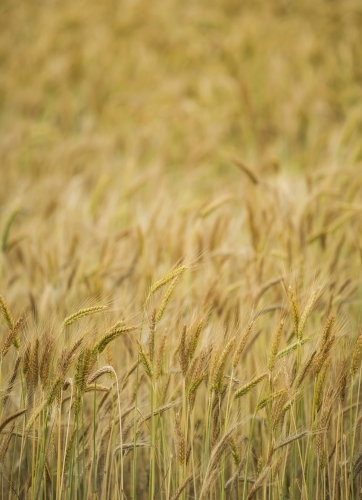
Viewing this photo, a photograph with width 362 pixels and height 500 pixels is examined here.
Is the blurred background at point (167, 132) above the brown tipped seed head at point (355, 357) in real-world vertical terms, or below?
above

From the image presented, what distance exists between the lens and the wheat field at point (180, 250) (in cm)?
100

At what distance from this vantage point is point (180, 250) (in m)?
1.81

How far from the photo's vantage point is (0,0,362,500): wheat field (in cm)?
100

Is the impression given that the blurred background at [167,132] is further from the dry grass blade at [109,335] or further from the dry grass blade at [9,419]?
the dry grass blade at [9,419]

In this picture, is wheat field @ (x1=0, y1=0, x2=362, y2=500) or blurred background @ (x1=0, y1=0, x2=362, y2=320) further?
blurred background @ (x1=0, y1=0, x2=362, y2=320)

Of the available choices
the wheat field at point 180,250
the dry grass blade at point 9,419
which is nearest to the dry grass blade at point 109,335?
the wheat field at point 180,250

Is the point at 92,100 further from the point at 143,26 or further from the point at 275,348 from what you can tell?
the point at 275,348

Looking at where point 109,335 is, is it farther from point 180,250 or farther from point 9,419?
point 180,250

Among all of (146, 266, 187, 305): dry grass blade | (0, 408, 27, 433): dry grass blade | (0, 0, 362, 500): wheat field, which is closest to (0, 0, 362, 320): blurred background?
(0, 0, 362, 500): wheat field

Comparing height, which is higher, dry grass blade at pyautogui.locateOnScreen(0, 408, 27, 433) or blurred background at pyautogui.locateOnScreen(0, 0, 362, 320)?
blurred background at pyautogui.locateOnScreen(0, 0, 362, 320)


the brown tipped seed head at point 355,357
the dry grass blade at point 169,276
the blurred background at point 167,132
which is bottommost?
the brown tipped seed head at point 355,357

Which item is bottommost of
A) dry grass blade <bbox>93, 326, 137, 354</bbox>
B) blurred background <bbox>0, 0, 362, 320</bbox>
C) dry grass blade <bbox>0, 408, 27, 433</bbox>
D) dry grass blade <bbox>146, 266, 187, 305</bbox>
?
dry grass blade <bbox>0, 408, 27, 433</bbox>

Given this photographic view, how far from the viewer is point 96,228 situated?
7.42 ft

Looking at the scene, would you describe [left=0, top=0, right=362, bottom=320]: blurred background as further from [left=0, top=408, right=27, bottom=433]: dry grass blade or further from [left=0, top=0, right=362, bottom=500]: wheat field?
[left=0, top=408, right=27, bottom=433]: dry grass blade
